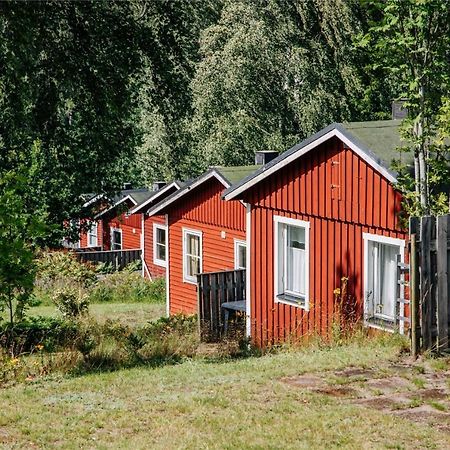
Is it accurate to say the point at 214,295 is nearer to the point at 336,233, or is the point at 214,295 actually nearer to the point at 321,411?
the point at 336,233

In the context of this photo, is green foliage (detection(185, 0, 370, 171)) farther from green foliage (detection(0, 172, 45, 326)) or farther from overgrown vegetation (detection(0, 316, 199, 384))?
green foliage (detection(0, 172, 45, 326))

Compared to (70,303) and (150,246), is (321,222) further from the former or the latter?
(150,246)

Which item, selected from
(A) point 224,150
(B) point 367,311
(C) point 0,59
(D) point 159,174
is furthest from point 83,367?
(D) point 159,174

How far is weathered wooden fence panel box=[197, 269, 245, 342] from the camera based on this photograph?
819 inches

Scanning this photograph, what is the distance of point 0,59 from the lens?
16.8 metres

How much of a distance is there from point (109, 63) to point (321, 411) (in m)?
10.9

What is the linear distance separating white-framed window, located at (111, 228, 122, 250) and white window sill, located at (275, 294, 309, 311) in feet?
87.9

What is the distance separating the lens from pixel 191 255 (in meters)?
28.2

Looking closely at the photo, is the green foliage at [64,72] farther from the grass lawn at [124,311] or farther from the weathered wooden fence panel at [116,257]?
the weathered wooden fence panel at [116,257]

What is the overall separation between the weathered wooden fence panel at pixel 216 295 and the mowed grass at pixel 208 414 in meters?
8.01

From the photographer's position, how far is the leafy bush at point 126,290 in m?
32.4

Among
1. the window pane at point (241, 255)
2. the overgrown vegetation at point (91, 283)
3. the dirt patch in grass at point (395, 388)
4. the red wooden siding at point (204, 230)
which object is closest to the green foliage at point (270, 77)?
the overgrown vegetation at point (91, 283)

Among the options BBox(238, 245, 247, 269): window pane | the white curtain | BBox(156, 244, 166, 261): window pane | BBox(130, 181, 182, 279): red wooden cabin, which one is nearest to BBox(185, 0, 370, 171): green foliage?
BBox(130, 181, 182, 279): red wooden cabin

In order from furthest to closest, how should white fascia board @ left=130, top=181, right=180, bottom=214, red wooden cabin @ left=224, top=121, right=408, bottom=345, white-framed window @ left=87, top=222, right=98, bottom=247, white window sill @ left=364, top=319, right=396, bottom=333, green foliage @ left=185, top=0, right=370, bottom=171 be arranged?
white-framed window @ left=87, top=222, right=98, bottom=247 → green foliage @ left=185, top=0, right=370, bottom=171 → white fascia board @ left=130, top=181, right=180, bottom=214 → red wooden cabin @ left=224, top=121, right=408, bottom=345 → white window sill @ left=364, top=319, right=396, bottom=333
